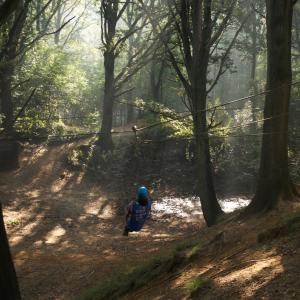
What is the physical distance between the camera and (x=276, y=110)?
9477mm

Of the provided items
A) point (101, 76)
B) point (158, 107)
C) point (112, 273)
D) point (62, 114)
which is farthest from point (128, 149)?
point (101, 76)

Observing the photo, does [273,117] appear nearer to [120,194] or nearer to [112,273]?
[112,273]

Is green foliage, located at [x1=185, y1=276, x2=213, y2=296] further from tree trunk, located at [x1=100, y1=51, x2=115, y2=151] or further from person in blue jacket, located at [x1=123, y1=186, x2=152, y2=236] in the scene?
tree trunk, located at [x1=100, y1=51, x2=115, y2=151]

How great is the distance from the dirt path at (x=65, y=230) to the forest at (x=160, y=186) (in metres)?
0.06

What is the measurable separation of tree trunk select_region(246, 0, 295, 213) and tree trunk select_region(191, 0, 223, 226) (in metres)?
2.90

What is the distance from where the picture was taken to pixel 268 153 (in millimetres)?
9594

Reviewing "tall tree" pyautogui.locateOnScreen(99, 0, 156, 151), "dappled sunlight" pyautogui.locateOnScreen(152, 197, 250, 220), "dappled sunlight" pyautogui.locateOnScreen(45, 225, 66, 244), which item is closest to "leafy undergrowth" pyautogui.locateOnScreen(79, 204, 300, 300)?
"dappled sunlight" pyautogui.locateOnScreen(45, 225, 66, 244)

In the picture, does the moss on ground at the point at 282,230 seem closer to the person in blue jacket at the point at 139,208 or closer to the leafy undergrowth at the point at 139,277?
the leafy undergrowth at the point at 139,277

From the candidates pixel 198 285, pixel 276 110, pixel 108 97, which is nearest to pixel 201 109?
pixel 276 110

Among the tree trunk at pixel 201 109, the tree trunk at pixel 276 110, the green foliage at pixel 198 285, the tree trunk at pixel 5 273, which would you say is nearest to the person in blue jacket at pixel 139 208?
the tree trunk at pixel 276 110

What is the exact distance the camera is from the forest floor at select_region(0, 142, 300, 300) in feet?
18.8

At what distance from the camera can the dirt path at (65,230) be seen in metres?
9.88

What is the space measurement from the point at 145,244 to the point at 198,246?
4.57 m

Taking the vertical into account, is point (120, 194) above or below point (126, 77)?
below
